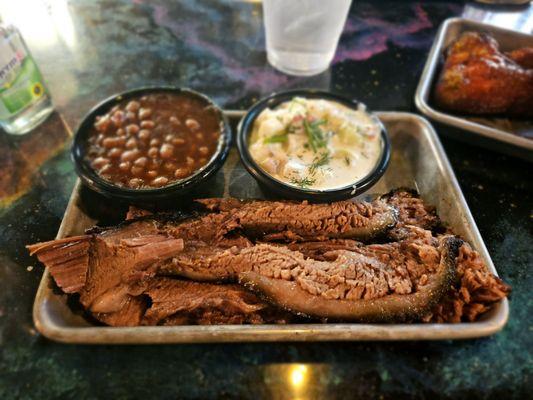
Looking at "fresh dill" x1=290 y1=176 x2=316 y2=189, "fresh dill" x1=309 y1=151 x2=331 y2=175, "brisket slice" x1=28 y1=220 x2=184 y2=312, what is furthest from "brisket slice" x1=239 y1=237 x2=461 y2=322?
"fresh dill" x1=309 y1=151 x2=331 y2=175

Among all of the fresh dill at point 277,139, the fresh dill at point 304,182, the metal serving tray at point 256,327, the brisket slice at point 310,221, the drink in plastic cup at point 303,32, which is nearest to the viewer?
the metal serving tray at point 256,327

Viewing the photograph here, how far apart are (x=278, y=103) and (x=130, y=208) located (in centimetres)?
123

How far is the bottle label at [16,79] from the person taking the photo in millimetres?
2578

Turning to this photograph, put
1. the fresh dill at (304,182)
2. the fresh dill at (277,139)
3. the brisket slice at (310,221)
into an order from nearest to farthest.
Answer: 1. the brisket slice at (310,221)
2. the fresh dill at (304,182)
3. the fresh dill at (277,139)

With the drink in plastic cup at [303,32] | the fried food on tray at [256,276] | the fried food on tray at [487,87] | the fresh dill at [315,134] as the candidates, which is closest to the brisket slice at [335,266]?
the fried food on tray at [256,276]

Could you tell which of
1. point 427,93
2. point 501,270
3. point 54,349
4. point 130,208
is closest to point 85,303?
point 54,349

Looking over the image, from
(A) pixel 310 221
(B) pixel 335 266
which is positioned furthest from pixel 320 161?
(B) pixel 335 266

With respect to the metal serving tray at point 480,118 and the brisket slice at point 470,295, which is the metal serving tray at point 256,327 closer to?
the brisket slice at point 470,295

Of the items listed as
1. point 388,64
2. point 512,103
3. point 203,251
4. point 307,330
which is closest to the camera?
point 307,330

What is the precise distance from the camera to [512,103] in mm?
3131

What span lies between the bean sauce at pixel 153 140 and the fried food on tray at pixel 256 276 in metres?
0.36

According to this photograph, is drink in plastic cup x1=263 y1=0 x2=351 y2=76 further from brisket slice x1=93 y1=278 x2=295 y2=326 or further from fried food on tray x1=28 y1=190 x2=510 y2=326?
brisket slice x1=93 y1=278 x2=295 y2=326

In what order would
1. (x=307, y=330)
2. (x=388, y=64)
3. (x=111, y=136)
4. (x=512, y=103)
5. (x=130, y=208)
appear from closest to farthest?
(x=307, y=330) → (x=130, y=208) → (x=111, y=136) → (x=512, y=103) → (x=388, y=64)

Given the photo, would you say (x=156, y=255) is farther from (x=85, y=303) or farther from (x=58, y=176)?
(x=58, y=176)
